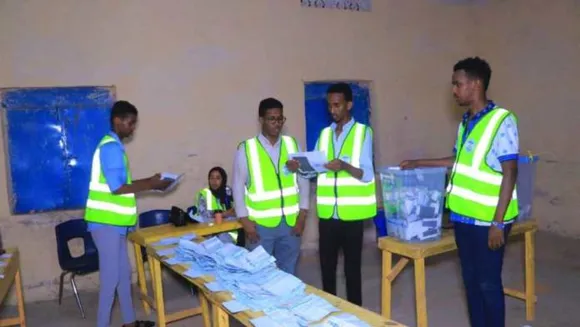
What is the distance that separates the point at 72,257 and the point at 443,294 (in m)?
3.41

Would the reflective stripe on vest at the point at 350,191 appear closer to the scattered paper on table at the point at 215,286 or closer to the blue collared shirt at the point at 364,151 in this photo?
the blue collared shirt at the point at 364,151

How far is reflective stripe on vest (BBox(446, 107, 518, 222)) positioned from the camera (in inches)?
110

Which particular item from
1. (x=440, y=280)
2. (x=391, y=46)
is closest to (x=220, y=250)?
(x=440, y=280)

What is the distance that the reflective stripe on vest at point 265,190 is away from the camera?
139 inches

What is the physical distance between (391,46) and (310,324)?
17.6 ft

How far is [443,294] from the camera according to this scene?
4.73 meters

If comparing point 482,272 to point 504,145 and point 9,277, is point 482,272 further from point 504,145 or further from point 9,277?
point 9,277

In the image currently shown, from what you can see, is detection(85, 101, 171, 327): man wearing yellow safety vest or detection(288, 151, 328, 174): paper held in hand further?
detection(85, 101, 171, 327): man wearing yellow safety vest

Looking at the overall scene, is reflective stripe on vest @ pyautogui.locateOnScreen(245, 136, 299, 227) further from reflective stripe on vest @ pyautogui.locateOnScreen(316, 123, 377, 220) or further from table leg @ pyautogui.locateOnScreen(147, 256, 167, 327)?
table leg @ pyautogui.locateOnScreen(147, 256, 167, 327)

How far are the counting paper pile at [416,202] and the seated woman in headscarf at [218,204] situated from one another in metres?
1.73

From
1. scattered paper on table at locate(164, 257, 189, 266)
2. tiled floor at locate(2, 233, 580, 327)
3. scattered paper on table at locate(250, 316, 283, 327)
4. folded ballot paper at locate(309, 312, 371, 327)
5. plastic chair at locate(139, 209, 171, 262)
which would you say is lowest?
tiled floor at locate(2, 233, 580, 327)

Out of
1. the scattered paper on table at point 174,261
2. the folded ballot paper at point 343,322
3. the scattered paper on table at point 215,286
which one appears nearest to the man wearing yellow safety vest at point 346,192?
the scattered paper on table at point 174,261

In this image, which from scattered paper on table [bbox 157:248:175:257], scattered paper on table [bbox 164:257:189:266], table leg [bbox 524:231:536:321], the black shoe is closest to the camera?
scattered paper on table [bbox 164:257:189:266]

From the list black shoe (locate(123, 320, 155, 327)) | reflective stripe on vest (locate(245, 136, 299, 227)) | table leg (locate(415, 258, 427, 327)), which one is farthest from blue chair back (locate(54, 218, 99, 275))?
table leg (locate(415, 258, 427, 327))
